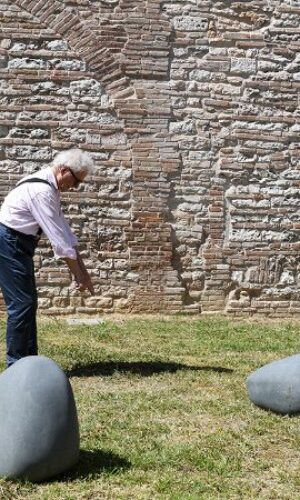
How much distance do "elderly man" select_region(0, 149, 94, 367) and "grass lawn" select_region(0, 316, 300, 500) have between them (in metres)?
0.57

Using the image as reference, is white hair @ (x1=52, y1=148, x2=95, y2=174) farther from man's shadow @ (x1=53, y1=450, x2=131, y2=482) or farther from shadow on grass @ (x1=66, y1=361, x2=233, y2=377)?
man's shadow @ (x1=53, y1=450, x2=131, y2=482)

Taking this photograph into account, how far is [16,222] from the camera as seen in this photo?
5.24 meters

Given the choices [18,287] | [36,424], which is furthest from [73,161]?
[36,424]

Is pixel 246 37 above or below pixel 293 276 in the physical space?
above

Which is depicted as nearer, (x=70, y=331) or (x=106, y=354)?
(x=106, y=354)

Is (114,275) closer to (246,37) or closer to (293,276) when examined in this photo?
(293,276)

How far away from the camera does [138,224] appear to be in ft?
27.7

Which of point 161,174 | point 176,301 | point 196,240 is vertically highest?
point 161,174

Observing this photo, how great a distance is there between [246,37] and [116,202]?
236 cm

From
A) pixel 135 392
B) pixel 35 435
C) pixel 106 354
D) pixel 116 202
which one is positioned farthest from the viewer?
pixel 116 202

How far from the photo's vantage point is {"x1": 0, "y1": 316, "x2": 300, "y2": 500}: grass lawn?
11.4ft

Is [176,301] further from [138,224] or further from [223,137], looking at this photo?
[223,137]

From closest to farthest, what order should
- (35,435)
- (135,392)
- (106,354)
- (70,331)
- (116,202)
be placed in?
1. (35,435)
2. (135,392)
3. (106,354)
4. (70,331)
5. (116,202)

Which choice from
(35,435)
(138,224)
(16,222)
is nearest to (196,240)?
(138,224)
